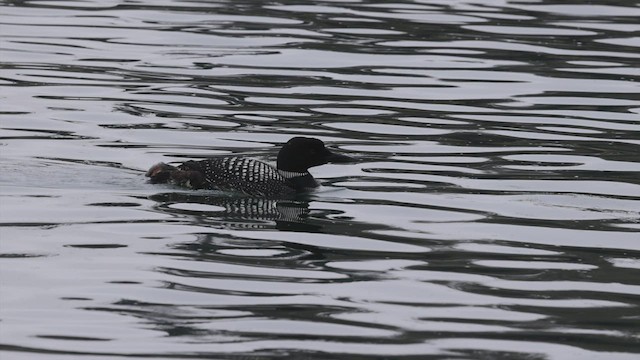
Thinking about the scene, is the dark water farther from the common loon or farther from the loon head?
the loon head

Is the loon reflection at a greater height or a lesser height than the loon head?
lesser

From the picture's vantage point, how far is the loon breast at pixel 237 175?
12430 mm

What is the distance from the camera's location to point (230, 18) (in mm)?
22328

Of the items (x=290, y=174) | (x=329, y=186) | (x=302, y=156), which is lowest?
(x=329, y=186)

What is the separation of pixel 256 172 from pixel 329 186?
0.74 m

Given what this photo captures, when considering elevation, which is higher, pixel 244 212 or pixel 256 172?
pixel 256 172

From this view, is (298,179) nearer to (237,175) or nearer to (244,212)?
(237,175)

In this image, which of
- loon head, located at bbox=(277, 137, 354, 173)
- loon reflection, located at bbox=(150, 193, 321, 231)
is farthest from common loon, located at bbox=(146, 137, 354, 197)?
loon reflection, located at bbox=(150, 193, 321, 231)

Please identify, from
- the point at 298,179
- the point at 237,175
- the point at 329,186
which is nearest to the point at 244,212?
the point at 237,175

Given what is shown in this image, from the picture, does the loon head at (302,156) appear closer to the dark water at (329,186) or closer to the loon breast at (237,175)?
the loon breast at (237,175)

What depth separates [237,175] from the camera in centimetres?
1242

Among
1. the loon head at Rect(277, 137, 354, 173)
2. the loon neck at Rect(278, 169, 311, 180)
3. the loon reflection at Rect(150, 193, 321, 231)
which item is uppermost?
the loon head at Rect(277, 137, 354, 173)

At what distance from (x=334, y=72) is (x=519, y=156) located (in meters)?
4.74

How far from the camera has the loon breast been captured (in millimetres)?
12430
